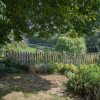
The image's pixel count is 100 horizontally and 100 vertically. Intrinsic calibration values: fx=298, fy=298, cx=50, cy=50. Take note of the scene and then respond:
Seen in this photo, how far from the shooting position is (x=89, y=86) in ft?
32.3

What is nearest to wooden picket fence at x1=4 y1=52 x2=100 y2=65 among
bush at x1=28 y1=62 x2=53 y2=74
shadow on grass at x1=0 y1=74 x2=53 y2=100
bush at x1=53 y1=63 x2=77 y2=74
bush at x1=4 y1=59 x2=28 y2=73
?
bush at x1=4 y1=59 x2=28 y2=73

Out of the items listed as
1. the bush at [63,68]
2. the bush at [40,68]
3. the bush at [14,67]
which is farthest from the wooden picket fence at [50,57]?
the bush at [40,68]

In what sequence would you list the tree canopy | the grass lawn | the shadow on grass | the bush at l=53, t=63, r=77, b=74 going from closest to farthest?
the tree canopy < the grass lawn < the shadow on grass < the bush at l=53, t=63, r=77, b=74

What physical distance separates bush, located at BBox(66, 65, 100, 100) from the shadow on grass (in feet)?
3.97

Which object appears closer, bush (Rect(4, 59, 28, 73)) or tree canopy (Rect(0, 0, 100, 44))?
tree canopy (Rect(0, 0, 100, 44))

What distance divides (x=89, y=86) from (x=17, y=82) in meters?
3.61

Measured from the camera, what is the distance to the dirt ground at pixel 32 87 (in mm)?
9906

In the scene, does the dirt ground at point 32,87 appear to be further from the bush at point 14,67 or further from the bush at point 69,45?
the bush at point 69,45

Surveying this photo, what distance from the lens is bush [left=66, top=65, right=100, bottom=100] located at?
31.7 ft

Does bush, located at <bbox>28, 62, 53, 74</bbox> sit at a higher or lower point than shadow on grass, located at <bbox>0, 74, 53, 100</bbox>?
higher

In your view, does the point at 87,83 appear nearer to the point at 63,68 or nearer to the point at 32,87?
the point at 32,87

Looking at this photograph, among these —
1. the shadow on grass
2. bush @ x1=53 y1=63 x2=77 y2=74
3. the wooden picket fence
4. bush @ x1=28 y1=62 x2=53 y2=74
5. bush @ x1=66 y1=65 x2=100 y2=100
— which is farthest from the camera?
the wooden picket fence

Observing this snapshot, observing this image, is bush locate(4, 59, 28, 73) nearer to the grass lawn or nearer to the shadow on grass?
the grass lawn

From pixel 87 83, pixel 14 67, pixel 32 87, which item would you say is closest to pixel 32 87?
pixel 32 87
